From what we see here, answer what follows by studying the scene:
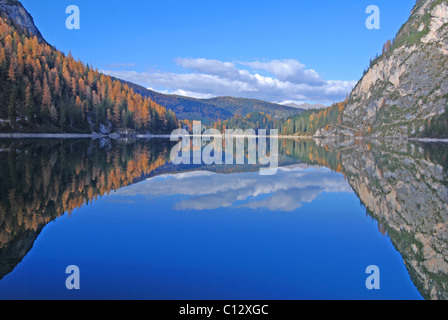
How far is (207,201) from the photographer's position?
819 inches

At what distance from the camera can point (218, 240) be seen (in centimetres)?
1298

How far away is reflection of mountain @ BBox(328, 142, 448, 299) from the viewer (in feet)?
36.1

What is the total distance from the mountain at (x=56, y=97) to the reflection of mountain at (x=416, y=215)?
107489 mm

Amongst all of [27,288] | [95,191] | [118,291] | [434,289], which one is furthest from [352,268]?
[95,191]

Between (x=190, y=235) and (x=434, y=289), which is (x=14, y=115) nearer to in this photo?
(x=190, y=235)

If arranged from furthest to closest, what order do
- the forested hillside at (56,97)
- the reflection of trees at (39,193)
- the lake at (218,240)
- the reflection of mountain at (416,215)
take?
the forested hillside at (56,97)
the reflection of trees at (39,193)
the reflection of mountain at (416,215)
the lake at (218,240)

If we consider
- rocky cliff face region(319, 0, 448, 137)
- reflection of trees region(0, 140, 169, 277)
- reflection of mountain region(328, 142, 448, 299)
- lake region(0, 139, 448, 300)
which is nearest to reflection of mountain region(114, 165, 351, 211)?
lake region(0, 139, 448, 300)

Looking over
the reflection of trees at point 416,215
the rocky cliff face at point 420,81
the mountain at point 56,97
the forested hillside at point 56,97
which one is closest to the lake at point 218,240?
the reflection of trees at point 416,215

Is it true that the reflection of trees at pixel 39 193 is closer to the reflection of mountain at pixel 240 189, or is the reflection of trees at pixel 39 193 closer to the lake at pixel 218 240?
the lake at pixel 218 240

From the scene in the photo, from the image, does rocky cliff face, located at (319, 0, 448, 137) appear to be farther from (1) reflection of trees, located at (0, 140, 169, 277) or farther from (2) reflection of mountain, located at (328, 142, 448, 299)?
(1) reflection of trees, located at (0, 140, 169, 277)

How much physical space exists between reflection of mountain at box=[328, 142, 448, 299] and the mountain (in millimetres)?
107489

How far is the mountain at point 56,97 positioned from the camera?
105 meters
